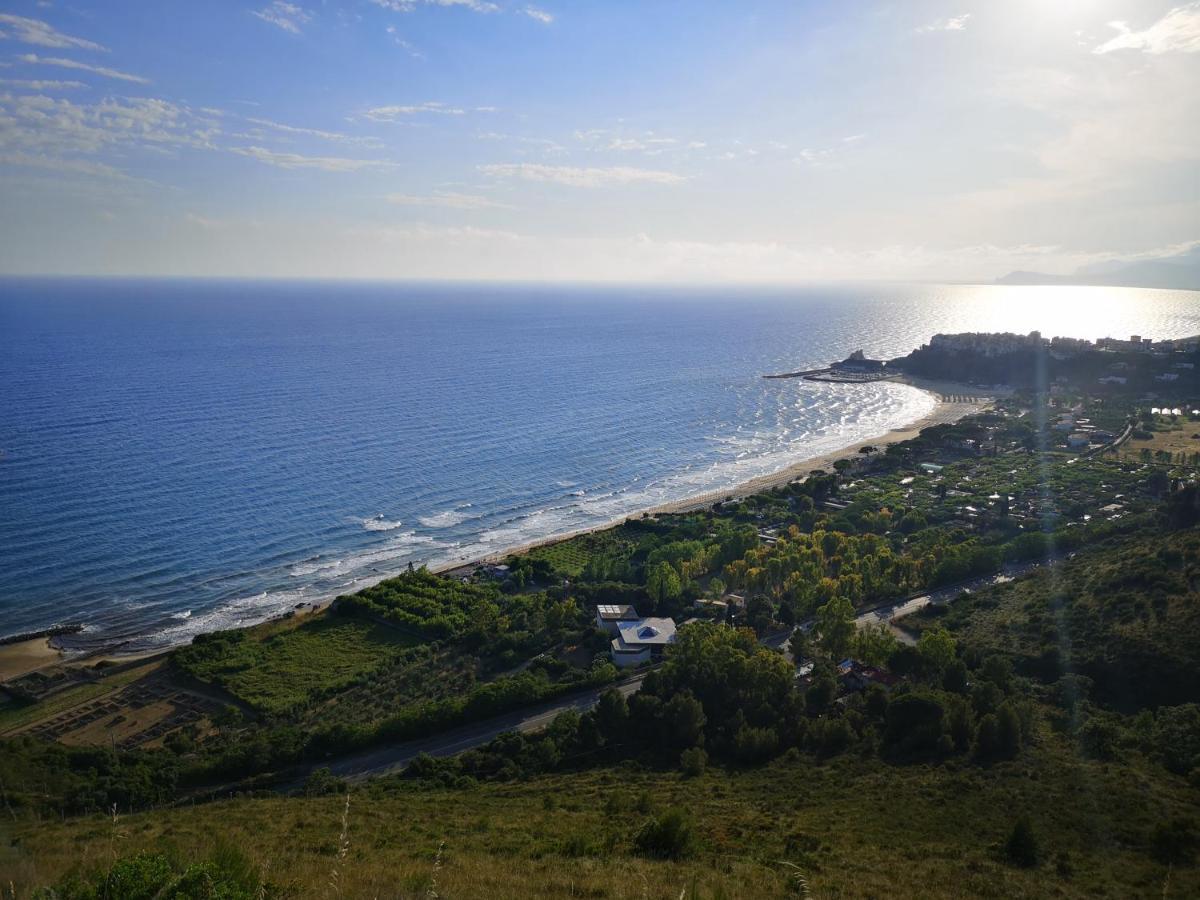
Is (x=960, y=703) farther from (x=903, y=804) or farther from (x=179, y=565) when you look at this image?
(x=179, y=565)

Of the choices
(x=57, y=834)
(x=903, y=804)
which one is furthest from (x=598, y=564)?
(x=57, y=834)

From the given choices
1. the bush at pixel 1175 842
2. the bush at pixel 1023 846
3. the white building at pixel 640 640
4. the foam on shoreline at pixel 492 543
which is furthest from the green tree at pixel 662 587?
the bush at pixel 1175 842

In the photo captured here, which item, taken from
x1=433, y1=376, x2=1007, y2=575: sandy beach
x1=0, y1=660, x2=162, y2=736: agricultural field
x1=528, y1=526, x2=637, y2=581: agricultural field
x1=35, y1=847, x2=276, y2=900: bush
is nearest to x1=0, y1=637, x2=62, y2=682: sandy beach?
x1=0, y1=660, x2=162, y2=736: agricultural field

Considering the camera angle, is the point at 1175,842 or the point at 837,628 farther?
the point at 837,628

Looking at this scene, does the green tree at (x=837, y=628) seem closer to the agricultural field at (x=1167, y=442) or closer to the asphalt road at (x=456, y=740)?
the asphalt road at (x=456, y=740)

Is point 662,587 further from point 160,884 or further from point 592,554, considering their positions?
point 160,884

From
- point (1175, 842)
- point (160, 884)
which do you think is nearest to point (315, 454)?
point (160, 884)

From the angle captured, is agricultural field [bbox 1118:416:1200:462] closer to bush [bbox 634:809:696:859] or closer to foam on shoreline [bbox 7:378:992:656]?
foam on shoreline [bbox 7:378:992:656]
